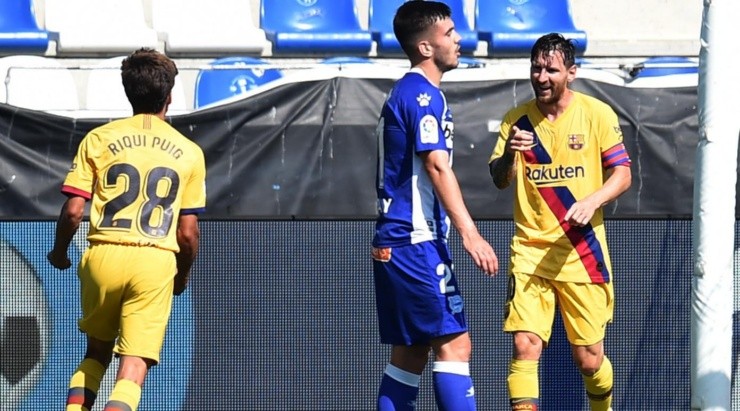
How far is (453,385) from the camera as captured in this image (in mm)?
4793

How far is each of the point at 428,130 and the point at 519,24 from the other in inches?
274

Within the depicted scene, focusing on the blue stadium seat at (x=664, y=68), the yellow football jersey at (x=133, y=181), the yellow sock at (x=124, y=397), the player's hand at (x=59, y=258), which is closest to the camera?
the yellow sock at (x=124, y=397)

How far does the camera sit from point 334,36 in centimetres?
1084

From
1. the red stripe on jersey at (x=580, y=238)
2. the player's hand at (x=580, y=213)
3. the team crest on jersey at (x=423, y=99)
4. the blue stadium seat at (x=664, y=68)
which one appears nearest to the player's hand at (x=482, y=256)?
the team crest on jersey at (x=423, y=99)

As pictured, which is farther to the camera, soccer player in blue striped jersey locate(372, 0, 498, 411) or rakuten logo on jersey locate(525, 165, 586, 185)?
rakuten logo on jersey locate(525, 165, 586, 185)

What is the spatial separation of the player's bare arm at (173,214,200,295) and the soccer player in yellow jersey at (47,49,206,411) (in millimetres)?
45

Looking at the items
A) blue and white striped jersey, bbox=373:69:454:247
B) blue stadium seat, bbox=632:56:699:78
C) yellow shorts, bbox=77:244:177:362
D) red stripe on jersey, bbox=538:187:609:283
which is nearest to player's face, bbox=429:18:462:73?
blue and white striped jersey, bbox=373:69:454:247

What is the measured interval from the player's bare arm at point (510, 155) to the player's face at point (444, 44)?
407 millimetres

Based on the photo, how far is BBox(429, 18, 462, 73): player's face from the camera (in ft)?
16.0

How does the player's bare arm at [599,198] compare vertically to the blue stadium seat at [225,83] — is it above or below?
below

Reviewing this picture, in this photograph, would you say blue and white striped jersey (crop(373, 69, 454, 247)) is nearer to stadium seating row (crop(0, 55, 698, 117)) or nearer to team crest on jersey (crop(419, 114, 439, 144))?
team crest on jersey (crop(419, 114, 439, 144))

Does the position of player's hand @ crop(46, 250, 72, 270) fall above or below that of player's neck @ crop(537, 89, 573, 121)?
below

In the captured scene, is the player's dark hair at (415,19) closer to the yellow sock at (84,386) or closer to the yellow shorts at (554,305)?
the yellow shorts at (554,305)

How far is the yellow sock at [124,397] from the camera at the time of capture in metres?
4.59
